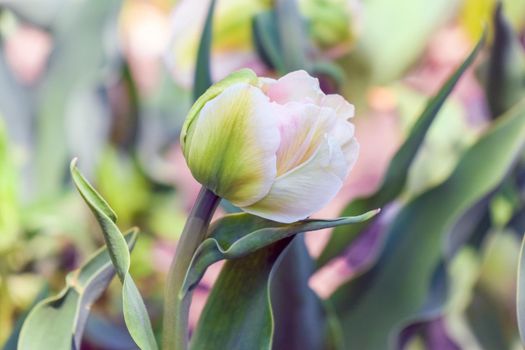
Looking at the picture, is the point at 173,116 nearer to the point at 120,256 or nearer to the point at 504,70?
the point at 504,70

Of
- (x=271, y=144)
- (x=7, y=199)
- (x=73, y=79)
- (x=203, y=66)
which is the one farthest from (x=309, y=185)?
(x=73, y=79)

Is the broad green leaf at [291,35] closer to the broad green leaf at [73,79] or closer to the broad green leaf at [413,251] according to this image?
the broad green leaf at [413,251]

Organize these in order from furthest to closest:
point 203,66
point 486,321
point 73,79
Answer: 1. point 73,79
2. point 486,321
3. point 203,66

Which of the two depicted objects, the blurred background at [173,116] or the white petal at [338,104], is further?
the blurred background at [173,116]

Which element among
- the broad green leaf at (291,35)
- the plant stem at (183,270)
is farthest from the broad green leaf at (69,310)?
the broad green leaf at (291,35)

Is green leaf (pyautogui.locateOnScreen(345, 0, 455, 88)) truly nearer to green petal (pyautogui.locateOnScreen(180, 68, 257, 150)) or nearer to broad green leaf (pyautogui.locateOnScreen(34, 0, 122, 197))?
broad green leaf (pyautogui.locateOnScreen(34, 0, 122, 197))

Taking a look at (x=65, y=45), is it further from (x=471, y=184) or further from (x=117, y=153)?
(x=471, y=184)

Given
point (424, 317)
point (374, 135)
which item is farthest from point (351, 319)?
point (374, 135)
